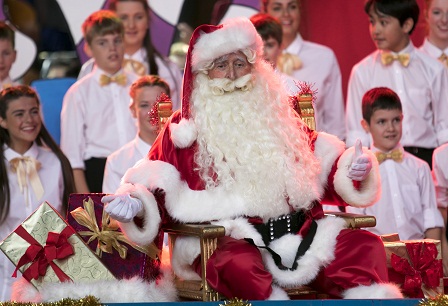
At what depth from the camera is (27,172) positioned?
6.71m

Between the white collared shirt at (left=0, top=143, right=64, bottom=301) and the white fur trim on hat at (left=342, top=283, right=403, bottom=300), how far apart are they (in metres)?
2.66

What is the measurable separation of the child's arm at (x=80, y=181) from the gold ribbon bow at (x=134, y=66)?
929mm

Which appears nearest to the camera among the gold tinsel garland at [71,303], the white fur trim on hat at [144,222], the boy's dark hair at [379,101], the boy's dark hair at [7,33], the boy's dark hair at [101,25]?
the gold tinsel garland at [71,303]

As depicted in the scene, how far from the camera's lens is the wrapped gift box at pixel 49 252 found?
188 inches

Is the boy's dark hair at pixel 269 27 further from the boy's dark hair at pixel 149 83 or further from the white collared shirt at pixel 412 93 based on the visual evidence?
the boy's dark hair at pixel 149 83

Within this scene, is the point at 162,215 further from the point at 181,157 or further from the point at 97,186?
the point at 97,186

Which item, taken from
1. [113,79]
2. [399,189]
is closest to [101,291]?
[399,189]

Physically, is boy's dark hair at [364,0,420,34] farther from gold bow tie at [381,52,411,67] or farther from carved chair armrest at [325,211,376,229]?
carved chair armrest at [325,211,376,229]

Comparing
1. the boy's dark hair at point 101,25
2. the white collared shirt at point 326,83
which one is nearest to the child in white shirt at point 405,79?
the white collared shirt at point 326,83

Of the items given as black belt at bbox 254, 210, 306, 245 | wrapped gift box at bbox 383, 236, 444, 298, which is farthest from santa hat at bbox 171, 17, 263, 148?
wrapped gift box at bbox 383, 236, 444, 298

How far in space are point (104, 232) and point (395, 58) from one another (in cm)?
306

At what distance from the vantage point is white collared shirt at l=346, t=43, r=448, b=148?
716 cm

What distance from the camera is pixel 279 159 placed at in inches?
201

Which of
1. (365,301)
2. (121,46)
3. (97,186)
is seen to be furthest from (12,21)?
(365,301)
